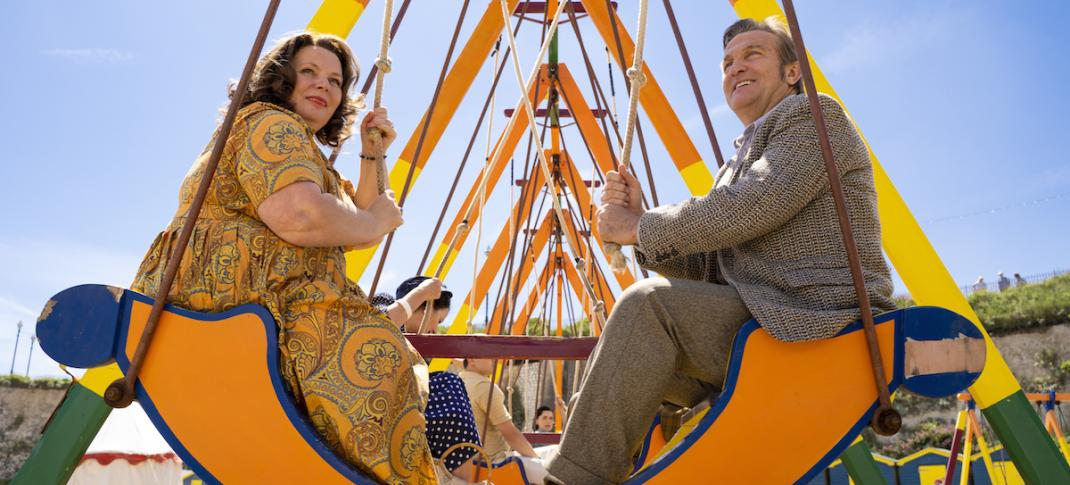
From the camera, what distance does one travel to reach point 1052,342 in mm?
17172

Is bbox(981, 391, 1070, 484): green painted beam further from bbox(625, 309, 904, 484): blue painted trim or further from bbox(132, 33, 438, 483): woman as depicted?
bbox(132, 33, 438, 483): woman

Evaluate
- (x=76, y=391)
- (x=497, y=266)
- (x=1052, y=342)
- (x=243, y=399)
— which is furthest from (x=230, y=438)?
(x=1052, y=342)

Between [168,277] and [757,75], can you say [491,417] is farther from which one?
[168,277]

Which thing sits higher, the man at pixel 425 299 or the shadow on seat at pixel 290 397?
the shadow on seat at pixel 290 397

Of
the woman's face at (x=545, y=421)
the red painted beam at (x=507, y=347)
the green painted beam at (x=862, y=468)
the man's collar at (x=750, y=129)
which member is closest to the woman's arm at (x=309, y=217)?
the man's collar at (x=750, y=129)

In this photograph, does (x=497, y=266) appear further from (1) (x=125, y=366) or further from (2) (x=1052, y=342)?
(2) (x=1052, y=342)

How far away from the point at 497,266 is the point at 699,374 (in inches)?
238

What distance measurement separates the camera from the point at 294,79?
68.3 inches

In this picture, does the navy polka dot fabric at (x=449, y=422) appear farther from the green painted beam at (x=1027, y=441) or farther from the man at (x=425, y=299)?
the green painted beam at (x=1027, y=441)

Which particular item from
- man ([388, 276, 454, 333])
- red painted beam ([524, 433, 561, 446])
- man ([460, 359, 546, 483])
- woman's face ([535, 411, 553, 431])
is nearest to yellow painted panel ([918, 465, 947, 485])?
woman's face ([535, 411, 553, 431])

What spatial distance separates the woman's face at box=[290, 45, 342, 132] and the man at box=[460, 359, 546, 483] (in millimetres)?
2053

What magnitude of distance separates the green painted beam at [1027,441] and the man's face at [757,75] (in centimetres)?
154

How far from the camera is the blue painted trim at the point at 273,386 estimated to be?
133 cm

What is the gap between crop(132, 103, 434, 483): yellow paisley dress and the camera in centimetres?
140
